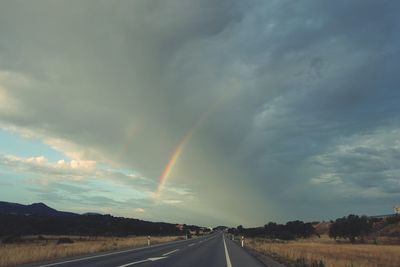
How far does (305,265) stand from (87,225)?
12993 centimetres

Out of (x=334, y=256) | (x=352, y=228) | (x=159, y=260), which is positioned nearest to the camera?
(x=159, y=260)

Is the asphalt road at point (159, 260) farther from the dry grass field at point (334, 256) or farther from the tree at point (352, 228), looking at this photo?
the tree at point (352, 228)

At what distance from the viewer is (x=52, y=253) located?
26547 millimetres

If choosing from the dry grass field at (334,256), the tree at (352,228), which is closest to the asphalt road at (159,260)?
the dry grass field at (334,256)

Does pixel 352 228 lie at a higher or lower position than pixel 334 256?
higher

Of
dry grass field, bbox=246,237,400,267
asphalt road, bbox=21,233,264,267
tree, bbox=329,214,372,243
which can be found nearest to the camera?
asphalt road, bbox=21,233,264,267

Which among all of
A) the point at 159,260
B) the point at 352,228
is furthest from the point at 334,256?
the point at 352,228

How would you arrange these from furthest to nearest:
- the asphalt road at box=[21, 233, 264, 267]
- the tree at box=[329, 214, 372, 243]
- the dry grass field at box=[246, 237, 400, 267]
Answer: the tree at box=[329, 214, 372, 243], the dry grass field at box=[246, 237, 400, 267], the asphalt road at box=[21, 233, 264, 267]

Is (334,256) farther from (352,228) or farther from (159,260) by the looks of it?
(352,228)

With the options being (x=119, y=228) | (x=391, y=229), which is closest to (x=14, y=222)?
(x=119, y=228)

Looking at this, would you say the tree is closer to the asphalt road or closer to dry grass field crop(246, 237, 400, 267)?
dry grass field crop(246, 237, 400, 267)

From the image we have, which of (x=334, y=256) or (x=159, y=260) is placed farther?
→ (x=334, y=256)

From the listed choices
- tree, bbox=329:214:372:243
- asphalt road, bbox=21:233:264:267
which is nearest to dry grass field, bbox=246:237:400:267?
asphalt road, bbox=21:233:264:267

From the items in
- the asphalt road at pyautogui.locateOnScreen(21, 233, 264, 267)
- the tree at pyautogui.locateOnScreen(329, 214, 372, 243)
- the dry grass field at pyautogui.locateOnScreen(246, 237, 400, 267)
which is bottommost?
the asphalt road at pyautogui.locateOnScreen(21, 233, 264, 267)
